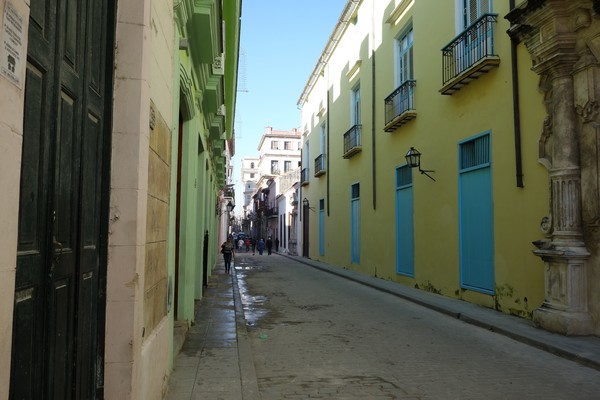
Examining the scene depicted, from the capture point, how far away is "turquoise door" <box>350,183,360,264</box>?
19.0 metres

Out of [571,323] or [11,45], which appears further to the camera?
[571,323]

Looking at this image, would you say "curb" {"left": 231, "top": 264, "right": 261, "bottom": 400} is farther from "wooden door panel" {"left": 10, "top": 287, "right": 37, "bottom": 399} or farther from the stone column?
the stone column

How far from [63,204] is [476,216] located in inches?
360

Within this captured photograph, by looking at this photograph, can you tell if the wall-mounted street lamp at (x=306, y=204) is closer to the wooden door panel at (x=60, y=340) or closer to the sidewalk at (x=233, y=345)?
the sidewalk at (x=233, y=345)

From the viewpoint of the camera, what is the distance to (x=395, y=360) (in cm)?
607

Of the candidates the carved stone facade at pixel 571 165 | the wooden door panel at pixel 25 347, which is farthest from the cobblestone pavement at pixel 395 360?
the wooden door panel at pixel 25 347

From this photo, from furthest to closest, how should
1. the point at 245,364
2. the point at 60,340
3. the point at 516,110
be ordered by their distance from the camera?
the point at 516,110
the point at 245,364
the point at 60,340

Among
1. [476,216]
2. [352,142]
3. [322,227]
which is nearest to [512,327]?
[476,216]

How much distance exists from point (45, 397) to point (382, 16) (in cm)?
1593

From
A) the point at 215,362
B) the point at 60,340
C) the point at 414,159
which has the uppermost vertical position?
the point at 414,159

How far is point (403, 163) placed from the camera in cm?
1431

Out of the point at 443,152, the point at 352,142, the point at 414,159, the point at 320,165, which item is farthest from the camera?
the point at 320,165

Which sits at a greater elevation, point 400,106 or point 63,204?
point 400,106

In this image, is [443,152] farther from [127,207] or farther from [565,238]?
[127,207]
